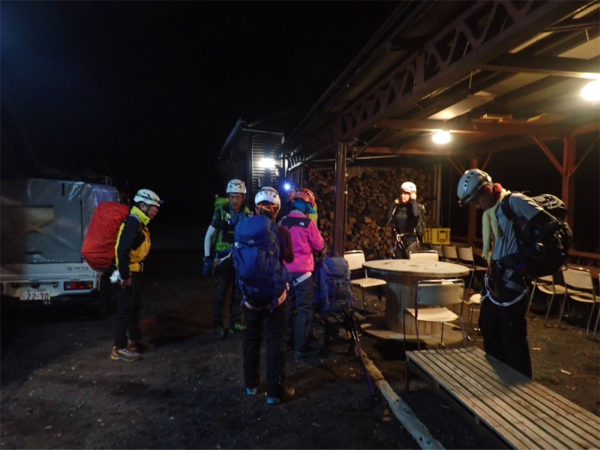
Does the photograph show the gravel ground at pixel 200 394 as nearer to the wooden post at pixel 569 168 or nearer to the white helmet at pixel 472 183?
the white helmet at pixel 472 183

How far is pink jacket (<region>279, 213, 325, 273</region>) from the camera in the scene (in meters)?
5.06

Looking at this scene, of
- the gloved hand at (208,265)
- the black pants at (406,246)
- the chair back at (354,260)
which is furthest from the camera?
the black pants at (406,246)

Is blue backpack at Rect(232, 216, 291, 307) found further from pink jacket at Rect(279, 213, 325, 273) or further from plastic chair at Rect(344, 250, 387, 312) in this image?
plastic chair at Rect(344, 250, 387, 312)

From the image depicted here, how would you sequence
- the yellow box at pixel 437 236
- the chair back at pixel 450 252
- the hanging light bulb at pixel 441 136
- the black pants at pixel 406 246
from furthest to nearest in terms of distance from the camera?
the yellow box at pixel 437 236 < the chair back at pixel 450 252 < the black pants at pixel 406 246 < the hanging light bulb at pixel 441 136

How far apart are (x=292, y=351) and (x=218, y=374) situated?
1126mm

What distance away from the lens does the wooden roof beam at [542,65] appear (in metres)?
3.95

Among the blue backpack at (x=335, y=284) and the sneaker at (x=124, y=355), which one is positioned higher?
the blue backpack at (x=335, y=284)

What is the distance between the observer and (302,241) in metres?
5.08

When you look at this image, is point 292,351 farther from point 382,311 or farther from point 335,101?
point 335,101

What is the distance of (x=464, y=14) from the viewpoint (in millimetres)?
3482

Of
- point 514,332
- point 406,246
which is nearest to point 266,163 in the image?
point 406,246

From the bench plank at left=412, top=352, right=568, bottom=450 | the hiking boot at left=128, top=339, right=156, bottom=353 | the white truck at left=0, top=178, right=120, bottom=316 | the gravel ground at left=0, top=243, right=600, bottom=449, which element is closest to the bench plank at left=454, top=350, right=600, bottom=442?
the bench plank at left=412, top=352, right=568, bottom=450

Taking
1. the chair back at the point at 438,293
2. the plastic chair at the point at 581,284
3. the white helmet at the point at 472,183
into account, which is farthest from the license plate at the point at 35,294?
the plastic chair at the point at 581,284

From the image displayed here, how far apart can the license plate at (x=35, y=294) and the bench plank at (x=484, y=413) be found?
6077 millimetres
